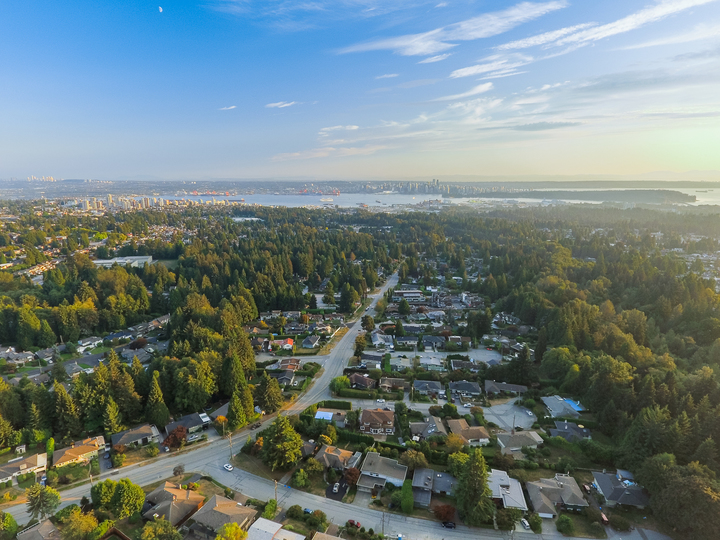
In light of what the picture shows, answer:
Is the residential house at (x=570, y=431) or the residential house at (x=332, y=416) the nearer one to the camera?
the residential house at (x=570, y=431)

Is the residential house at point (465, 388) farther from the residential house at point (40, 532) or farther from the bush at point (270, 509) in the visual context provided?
the residential house at point (40, 532)

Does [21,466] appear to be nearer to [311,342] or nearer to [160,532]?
[160,532]

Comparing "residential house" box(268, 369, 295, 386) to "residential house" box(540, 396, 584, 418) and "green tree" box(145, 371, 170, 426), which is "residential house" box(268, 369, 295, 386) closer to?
"green tree" box(145, 371, 170, 426)

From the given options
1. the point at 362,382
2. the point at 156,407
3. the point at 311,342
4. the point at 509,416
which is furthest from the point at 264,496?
the point at 311,342

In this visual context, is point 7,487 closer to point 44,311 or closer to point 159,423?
point 159,423

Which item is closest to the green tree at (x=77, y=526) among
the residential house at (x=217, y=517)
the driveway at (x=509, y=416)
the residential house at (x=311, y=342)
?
the residential house at (x=217, y=517)

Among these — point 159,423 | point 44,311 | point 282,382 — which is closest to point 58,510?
point 159,423
